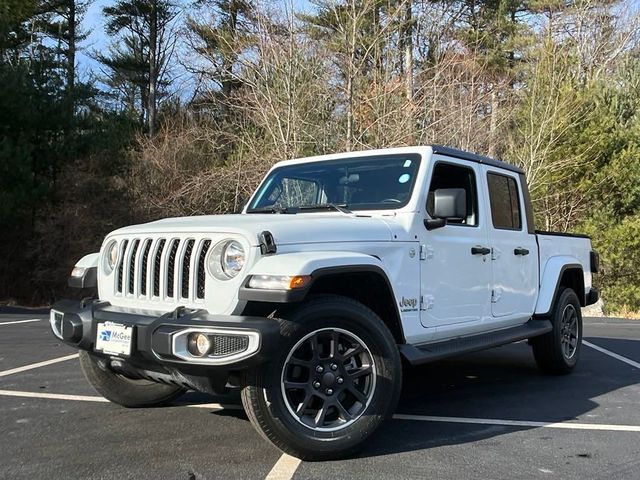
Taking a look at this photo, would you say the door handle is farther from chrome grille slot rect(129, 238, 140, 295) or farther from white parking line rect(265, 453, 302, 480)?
chrome grille slot rect(129, 238, 140, 295)

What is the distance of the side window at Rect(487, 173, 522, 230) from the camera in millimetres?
5855

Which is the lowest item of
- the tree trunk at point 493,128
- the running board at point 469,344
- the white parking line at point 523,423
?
the white parking line at point 523,423

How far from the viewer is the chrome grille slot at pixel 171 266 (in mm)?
4004

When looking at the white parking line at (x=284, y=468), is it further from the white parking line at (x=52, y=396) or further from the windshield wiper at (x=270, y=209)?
the white parking line at (x=52, y=396)

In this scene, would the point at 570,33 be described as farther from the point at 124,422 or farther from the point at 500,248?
the point at 124,422

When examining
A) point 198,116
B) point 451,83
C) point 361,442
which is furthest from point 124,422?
point 198,116

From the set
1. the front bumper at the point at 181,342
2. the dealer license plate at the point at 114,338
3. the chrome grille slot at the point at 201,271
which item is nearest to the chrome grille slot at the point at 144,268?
the front bumper at the point at 181,342

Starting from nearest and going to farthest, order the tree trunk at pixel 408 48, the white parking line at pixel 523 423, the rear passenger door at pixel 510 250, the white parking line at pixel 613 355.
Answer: the white parking line at pixel 523 423
the rear passenger door at pixel 510 250
the white parking line at pixel 613 355
the tree trunk at pixel 408 48

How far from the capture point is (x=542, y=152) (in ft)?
67.6

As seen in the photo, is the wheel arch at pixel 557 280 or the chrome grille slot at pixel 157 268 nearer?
the chrome grille slot at pixel 157 268

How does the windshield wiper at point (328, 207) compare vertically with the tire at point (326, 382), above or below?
above

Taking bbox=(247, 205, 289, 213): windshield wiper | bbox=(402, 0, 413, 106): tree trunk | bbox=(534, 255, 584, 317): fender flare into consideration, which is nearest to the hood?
bbox=(247, 205, 289, 213): windshield wiper

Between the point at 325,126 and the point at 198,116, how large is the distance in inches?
427

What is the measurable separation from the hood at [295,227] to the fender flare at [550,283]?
8.16 feet
